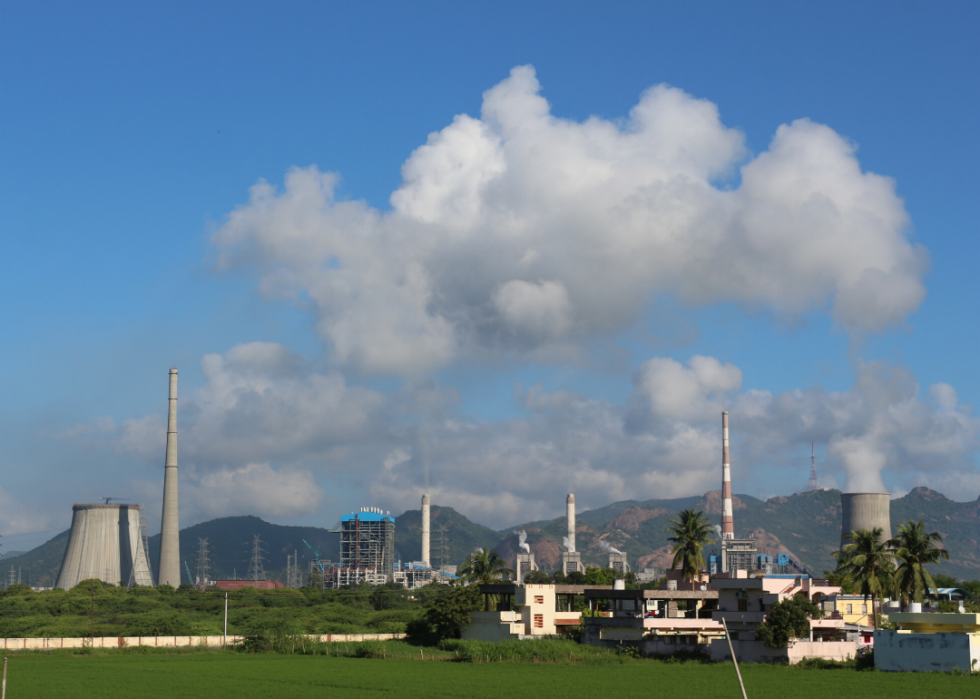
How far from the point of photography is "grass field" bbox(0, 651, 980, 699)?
67.4m

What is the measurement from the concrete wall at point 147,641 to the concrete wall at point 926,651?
200 ft

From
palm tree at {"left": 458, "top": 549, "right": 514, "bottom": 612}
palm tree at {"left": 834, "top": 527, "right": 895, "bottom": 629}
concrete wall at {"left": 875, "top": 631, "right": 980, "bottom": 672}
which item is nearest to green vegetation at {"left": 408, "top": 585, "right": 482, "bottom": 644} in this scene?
palm tree at {"left": 458, "top": 549, "right": 514, "bottom": 612}

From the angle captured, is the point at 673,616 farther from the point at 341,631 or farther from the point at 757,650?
the point at 341,631

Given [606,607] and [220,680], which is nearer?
[220,680]

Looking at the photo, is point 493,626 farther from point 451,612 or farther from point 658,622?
point 658,622

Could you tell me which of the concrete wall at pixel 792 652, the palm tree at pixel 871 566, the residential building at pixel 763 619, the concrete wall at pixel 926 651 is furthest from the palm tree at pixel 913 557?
the concrete wall at pixel 926 651

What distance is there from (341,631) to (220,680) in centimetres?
5737

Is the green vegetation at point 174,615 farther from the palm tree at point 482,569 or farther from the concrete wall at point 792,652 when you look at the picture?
the concrete wall at point 792,652

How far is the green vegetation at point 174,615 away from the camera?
13112 centimetres

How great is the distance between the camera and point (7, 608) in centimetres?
17012

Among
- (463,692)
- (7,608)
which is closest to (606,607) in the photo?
(463,692)

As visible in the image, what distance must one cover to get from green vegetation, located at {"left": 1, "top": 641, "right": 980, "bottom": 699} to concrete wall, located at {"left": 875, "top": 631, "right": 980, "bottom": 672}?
2.27m

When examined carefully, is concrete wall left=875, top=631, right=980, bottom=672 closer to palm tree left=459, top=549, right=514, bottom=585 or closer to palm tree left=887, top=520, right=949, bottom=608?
palm tree left=887, top=520, right=949, bottom=608

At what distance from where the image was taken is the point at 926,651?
260ft
